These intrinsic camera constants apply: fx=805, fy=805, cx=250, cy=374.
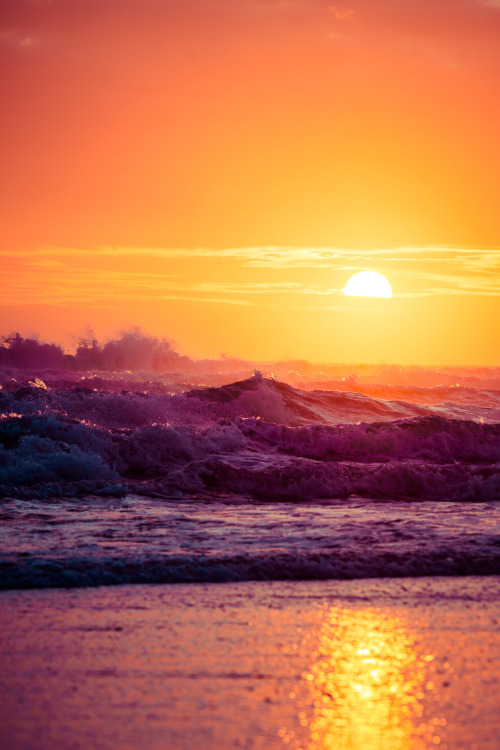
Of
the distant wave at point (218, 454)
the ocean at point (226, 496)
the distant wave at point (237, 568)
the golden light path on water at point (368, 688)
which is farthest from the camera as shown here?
the distant wave at point (218, 454)

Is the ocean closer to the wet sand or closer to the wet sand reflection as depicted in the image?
the wet sand

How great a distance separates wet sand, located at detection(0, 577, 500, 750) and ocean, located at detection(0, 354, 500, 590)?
0.53m

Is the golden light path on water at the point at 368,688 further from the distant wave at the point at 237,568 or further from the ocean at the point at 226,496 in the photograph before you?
the ocean at the point at 226,496

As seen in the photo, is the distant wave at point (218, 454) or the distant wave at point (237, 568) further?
the distant wave at point (218, 454)

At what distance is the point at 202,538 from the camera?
7.63 meters

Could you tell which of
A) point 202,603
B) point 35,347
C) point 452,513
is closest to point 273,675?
point 202,603

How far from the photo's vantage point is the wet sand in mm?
3568

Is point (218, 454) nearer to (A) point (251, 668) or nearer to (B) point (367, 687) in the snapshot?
(A) point (251, 668)

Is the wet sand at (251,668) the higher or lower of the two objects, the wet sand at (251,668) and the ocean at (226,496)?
the lower

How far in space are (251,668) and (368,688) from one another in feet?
2.14

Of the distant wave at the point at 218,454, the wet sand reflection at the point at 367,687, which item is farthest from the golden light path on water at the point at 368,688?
the distant wave at the point at 218,454

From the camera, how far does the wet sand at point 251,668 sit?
11.7 ft

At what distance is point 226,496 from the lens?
421 inches

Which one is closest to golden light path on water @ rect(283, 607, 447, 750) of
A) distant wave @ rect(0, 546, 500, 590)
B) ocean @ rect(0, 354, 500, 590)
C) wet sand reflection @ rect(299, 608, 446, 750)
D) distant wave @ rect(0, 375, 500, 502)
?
wet sand reflection @ rect(299, 608, 446, 750)
